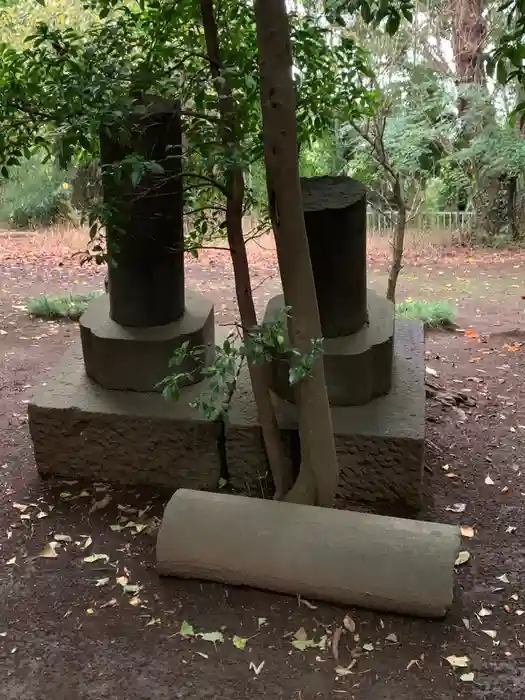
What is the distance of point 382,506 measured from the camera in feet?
10.2

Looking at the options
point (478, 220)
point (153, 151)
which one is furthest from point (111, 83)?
point (478, 220)

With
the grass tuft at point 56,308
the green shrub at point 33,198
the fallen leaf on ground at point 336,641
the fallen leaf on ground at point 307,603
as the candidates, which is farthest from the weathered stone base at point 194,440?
the green shrub at point 33,198

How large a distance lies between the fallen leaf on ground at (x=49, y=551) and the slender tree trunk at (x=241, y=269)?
3.04ft

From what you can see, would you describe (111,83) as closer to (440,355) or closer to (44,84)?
(44,84)

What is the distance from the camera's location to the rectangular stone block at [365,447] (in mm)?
2975

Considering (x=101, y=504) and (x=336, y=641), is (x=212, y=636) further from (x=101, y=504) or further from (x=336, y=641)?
(x=101, y=504)

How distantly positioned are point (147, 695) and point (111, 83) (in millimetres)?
1903

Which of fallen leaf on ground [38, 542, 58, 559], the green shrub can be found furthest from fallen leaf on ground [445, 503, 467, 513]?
the green shrub

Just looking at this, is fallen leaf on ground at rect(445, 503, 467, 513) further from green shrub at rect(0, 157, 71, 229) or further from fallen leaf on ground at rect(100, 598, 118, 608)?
green shrub at rect(0, 157, 71, 229)

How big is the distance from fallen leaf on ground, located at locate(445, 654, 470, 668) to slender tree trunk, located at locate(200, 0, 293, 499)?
92cm

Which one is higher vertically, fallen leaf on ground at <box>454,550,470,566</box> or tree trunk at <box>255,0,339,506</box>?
tree trunk at <box>255,0,339,506</box>

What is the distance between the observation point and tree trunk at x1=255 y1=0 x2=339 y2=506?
2.30 m

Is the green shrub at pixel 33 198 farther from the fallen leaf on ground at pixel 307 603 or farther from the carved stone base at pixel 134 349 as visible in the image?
the fallen leaf on ground at pixel 307 603

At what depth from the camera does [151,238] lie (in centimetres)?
321
